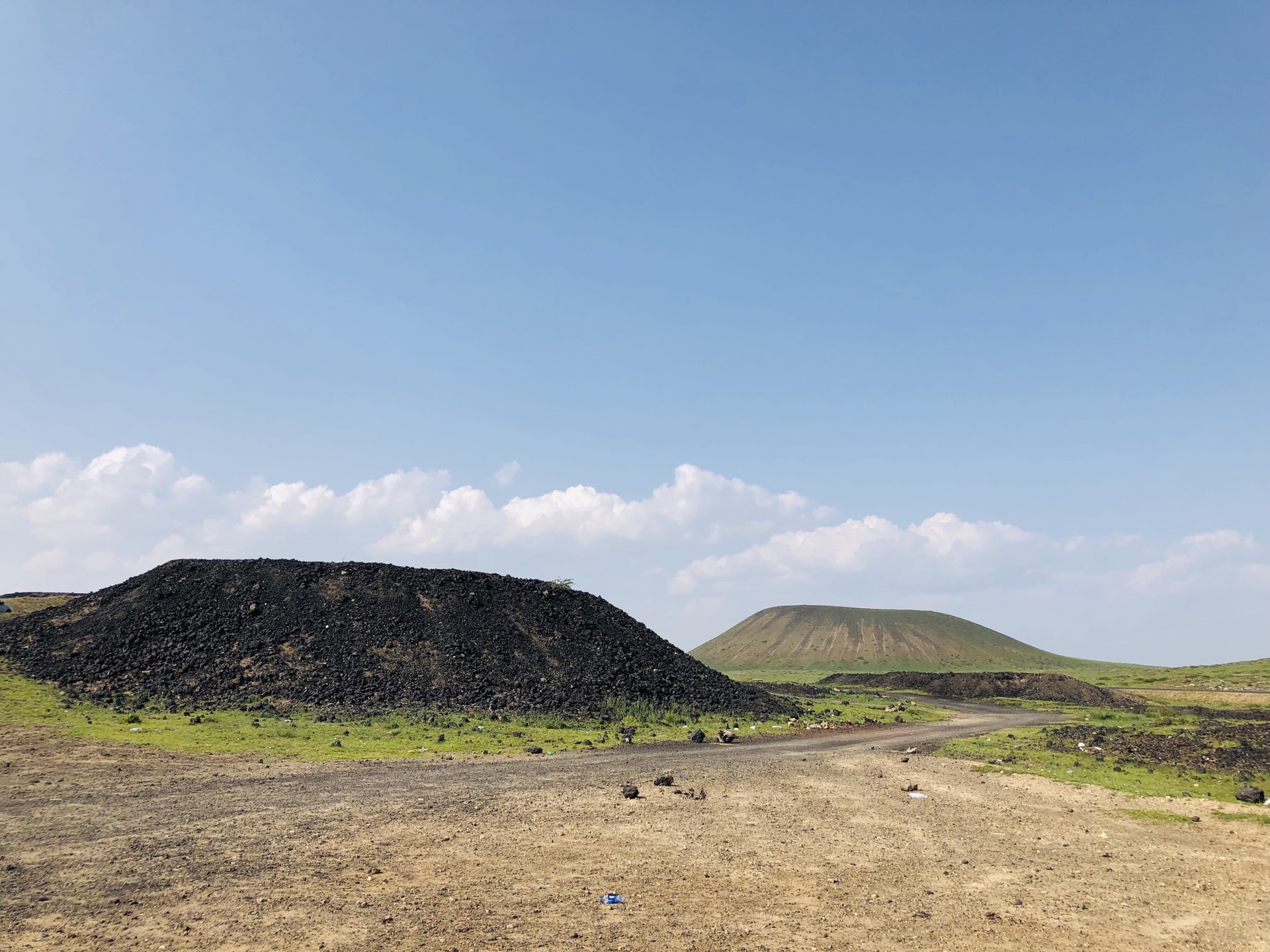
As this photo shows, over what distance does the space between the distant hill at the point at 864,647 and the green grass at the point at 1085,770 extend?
94.4 metres

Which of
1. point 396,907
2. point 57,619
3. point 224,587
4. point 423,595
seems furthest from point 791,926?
point 57,619

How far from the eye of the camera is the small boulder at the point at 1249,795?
2259 centimetres

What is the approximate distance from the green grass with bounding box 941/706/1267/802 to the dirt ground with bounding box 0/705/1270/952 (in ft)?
7.15

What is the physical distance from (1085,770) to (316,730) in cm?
3232

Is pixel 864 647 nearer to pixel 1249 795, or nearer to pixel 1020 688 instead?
pixel 1020 688

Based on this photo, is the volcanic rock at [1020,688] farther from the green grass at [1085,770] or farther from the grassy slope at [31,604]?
the grassy slope at [31,604]

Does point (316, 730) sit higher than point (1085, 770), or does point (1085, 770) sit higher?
point (316, 730)

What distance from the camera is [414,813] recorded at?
18.8 meters

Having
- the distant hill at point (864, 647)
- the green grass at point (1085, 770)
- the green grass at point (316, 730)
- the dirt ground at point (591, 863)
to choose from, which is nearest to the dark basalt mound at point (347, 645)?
the green grass at point (316, 730)

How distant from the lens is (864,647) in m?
156

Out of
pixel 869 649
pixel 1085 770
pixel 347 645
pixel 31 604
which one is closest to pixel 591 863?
pixel 1085 770

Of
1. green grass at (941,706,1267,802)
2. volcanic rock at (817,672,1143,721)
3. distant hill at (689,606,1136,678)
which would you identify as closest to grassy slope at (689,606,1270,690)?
distant hill at (689,606,1136,678)

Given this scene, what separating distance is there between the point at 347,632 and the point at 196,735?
14340mm

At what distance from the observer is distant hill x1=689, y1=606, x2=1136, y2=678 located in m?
146
